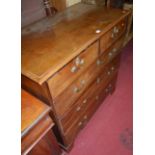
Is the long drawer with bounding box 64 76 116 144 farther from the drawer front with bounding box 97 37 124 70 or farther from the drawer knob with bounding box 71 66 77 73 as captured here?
the drawer knob with bounding box 71 66 77 73

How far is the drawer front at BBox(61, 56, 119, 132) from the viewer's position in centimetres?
109

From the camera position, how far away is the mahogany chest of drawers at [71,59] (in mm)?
803

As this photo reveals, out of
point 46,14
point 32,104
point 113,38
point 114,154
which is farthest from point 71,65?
point 114,154

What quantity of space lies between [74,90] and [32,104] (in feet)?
0.95

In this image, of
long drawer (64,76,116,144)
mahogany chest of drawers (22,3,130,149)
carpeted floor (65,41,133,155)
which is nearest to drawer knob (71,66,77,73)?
mahogany chest of drawers (22,3,130,149)

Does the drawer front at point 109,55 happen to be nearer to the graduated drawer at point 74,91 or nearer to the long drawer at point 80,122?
the graduated drawer at point 74,91

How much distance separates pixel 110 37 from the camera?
1.14m

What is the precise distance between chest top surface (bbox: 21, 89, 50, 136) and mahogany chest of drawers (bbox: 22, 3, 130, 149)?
51 mm

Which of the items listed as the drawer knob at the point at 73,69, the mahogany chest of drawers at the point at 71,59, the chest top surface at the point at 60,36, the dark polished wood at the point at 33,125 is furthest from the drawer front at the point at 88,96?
the chest top surface at the point at 60,36

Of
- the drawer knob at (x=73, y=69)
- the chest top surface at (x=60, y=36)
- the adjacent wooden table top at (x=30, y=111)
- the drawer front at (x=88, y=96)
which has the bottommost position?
the drawer front at (x=88, y=96)

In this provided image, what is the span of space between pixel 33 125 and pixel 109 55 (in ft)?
2.68

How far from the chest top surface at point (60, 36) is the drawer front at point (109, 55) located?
0.22 metres

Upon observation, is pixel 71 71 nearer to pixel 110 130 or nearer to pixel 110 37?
pixel 110 37
